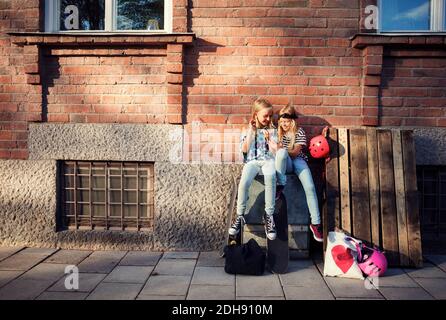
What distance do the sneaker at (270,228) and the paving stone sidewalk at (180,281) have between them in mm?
378

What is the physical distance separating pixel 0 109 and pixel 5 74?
0.43m

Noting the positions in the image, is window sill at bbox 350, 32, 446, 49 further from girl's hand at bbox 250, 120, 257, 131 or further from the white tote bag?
the white tote bag

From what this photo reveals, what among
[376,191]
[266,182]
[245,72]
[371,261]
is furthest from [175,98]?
[371,261]

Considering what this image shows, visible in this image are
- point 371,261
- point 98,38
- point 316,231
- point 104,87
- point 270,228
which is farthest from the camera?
point 104,87

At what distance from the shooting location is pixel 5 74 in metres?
4.48

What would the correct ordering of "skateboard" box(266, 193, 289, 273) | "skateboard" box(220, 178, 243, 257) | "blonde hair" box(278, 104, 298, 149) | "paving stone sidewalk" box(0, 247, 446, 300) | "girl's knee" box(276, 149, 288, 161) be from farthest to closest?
"blonde hair" box(278, 104, 298, 149)
"skateboard" box(220, 178, 243, 257)
"girl's knee" box(276, 149, 288, 161)
"skateboard" box(266, 193, 289, 273)
"paving stone sidewalk" box(0, 247, 446, 300)

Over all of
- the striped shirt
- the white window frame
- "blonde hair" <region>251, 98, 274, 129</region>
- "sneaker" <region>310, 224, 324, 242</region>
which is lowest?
"sneaker" <region>310, 224, 324, 242</region>

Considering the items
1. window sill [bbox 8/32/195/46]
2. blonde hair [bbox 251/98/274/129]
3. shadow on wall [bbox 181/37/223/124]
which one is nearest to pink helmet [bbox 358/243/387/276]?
blonde hair [bbox 251/98/274/129]

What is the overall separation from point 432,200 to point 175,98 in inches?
133

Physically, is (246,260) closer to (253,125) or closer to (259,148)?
(259,148)

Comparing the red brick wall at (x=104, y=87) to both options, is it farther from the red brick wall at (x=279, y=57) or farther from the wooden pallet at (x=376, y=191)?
the wooden pallet at (x=376, y=191)

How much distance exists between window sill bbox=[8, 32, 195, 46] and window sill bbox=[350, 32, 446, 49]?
1930 millimetres

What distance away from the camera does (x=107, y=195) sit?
453cm

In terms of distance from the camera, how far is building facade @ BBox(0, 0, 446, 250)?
169 inches
